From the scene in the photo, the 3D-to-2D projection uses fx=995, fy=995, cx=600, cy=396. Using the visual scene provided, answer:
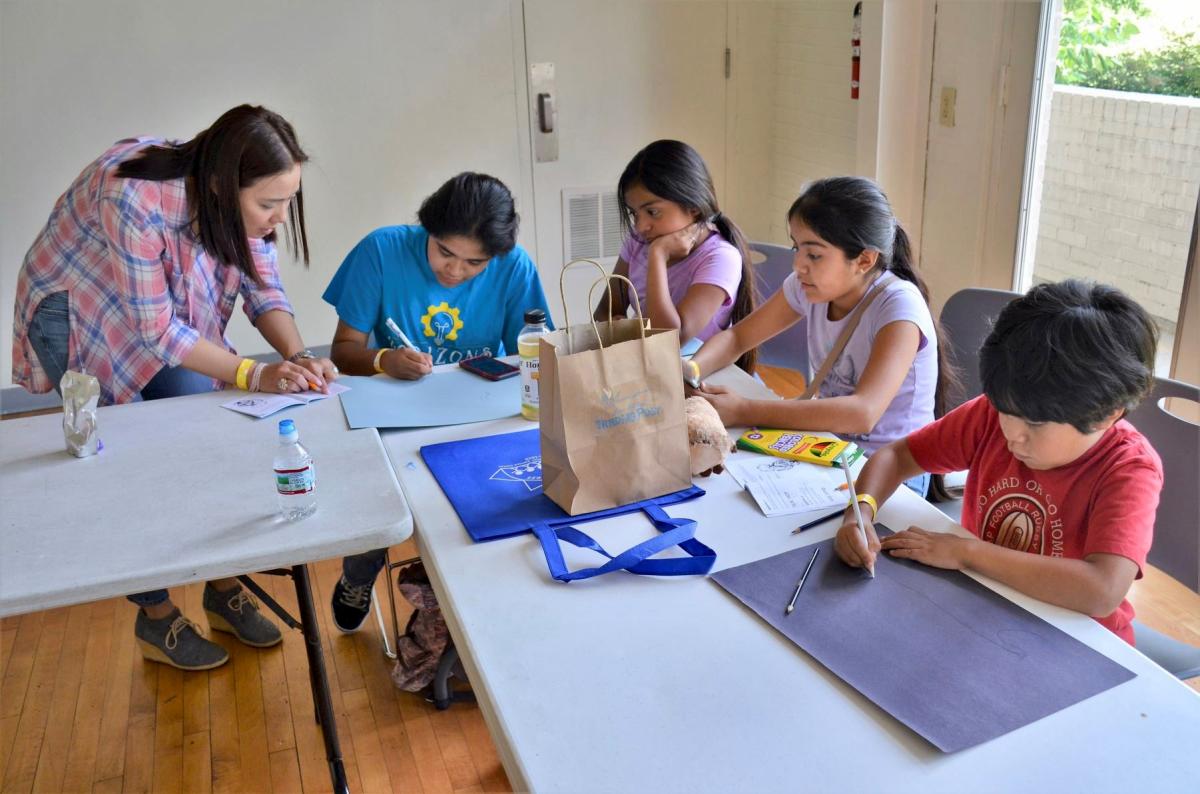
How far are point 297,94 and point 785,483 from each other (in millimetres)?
3100

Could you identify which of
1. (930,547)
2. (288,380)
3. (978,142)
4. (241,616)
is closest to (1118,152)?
(978,142)

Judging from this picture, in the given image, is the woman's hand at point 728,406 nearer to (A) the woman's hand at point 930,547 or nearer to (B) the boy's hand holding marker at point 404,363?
(A) the woman's hand at point 930,547

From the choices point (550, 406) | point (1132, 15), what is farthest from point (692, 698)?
point (1132, 15)

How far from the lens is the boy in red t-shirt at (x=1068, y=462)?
121 cm

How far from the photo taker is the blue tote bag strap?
1.26 meters

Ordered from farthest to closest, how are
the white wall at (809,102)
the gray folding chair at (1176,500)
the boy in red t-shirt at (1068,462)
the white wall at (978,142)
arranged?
the white wall at (809,102) → the white wall at (978,142) → the gray folding chair at (1176,500) → the boy in red t-shirt at (1068,462)

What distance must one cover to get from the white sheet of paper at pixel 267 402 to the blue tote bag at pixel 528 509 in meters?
0.33

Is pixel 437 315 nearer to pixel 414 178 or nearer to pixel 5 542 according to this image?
pixel 5 542

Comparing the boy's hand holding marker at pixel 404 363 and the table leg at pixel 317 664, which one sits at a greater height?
the boy's hand holding marker at pixel 404 363

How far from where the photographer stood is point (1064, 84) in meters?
2.98

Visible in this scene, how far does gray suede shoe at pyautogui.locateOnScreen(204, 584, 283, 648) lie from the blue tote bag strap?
1.25m

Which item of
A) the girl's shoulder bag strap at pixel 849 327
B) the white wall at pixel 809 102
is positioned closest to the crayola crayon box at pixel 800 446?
the girl's shoulder bag strap at pixel 849 327

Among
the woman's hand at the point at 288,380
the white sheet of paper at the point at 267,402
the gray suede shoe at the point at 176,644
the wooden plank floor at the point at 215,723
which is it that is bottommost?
the wooden plank floor at the point at 215,723

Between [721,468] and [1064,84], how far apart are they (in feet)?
6.99
